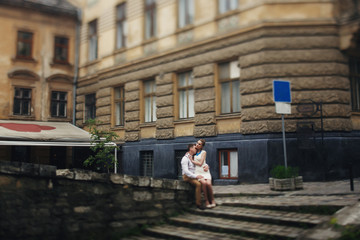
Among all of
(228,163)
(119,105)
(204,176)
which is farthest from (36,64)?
(204,176)

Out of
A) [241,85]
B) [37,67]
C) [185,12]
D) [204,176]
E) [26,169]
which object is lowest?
[204,176]

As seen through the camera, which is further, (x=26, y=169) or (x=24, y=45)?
(x=24, y=45)

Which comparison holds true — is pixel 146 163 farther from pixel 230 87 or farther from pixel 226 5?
pixel 226 5

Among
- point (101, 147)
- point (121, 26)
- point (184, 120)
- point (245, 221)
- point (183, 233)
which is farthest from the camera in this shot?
point (121, 26)

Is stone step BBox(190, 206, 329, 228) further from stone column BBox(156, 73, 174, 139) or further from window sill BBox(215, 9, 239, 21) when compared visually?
window sill BBox(215, 9, 239, 21)

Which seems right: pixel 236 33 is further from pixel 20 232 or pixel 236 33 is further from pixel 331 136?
pixel 20 232

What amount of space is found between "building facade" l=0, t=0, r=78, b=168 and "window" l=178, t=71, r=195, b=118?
7.78m

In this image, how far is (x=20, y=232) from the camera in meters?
6.74

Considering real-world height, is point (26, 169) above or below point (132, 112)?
below

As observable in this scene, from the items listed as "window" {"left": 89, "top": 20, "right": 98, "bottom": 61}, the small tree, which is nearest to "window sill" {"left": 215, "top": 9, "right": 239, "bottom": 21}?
the small tree

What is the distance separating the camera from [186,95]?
619 inches

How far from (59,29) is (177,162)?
11.3 meters

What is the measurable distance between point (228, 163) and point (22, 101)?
12.1 metres

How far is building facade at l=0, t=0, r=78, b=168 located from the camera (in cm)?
1997
